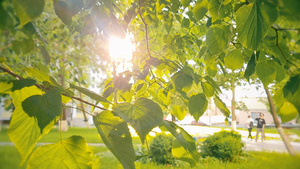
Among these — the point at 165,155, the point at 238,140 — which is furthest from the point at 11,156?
the point at 238,140

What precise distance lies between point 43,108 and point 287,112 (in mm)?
414

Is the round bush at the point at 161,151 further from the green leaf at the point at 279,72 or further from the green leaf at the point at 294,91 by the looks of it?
the green leaf at the point at 294,91

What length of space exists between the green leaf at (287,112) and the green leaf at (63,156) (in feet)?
1.22

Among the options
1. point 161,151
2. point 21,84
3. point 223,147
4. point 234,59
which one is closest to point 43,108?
point 21,84

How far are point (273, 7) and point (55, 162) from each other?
1.47 feet

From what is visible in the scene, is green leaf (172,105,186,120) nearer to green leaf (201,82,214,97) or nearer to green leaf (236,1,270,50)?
green leaf (201,82,214,97)

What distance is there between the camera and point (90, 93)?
0.38 m

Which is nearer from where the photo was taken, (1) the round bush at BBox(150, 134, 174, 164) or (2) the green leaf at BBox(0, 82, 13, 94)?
(2) the green leaf at BBox(0, 82, 13, 94)

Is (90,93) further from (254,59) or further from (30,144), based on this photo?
(254,59)

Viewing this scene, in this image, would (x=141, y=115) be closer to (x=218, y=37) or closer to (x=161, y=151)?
(x=218, y=37)

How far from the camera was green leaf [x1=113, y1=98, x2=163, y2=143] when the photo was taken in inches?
11.9

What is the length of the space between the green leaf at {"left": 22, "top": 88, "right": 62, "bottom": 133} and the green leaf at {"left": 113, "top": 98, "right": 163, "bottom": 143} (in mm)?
84

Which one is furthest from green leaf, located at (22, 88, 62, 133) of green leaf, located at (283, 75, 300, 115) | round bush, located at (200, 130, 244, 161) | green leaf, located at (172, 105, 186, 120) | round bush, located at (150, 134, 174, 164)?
round bush, located at (200, 130, 244, 161)

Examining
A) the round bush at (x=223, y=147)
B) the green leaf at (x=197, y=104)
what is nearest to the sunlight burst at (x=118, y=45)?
the green leaf at (x=197, y=104)
